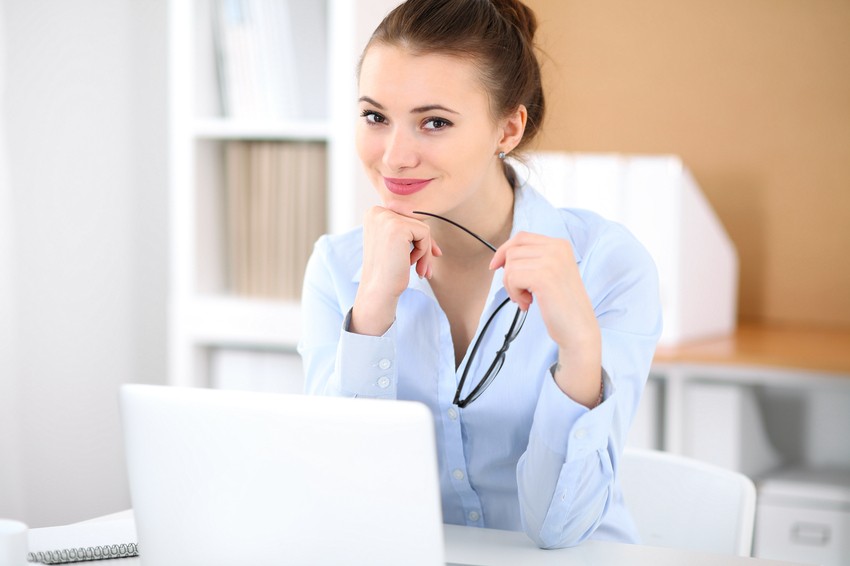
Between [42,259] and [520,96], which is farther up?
[520,96]

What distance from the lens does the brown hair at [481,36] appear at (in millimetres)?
1363

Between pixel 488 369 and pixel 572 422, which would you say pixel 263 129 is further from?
pixel 572 422

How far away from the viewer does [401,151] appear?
132cm

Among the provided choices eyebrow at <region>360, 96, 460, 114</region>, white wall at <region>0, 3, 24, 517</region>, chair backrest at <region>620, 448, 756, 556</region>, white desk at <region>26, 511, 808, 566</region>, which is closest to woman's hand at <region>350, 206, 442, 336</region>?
eyebrow at <region>360, 96, 460, 114</region>

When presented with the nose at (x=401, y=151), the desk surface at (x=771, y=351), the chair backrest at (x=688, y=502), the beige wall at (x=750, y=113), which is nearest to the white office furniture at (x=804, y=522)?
the desk surface at (x=771, y=351)

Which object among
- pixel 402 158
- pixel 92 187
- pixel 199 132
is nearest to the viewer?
pixel 402 158

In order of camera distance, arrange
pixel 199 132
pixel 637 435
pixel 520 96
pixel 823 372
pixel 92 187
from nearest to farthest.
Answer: pixel 520 96, pixel 823 372, pixel 637 435, pixel 199 132, pixel 92 187

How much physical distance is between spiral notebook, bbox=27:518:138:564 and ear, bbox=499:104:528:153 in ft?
2.45

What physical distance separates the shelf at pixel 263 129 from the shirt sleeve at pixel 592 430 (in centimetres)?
124

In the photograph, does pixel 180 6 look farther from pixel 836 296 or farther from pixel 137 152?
pixel 836 296

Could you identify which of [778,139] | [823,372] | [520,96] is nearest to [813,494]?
[823,372]

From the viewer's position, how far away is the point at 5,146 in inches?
94.2

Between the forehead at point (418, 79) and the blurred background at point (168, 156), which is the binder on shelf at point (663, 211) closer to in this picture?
the blurred background at point (168, 156)

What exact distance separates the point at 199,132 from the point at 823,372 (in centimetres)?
155
